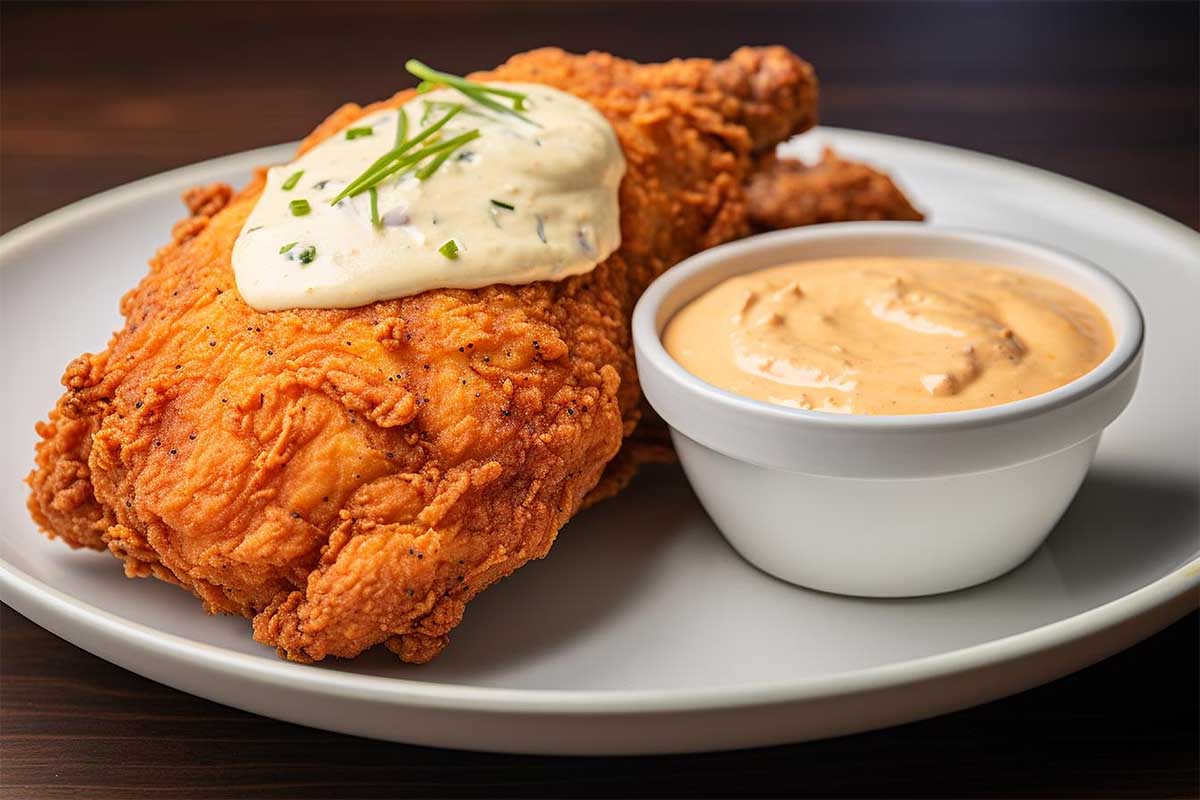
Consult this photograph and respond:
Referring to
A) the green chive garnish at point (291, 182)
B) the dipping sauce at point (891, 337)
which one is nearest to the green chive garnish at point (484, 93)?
the green chive garnish at point (291, 182)

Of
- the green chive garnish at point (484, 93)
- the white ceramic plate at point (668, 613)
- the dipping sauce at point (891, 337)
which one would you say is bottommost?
the white ceramic plate at point (668, 613)

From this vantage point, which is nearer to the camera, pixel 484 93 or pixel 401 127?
pixel 401 127

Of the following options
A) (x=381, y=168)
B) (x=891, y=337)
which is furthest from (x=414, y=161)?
(x=891, y=337)

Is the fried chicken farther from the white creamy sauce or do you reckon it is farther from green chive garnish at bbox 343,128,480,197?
green chive garnish at bbox 343,128,480,197

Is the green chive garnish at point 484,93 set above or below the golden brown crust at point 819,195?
above

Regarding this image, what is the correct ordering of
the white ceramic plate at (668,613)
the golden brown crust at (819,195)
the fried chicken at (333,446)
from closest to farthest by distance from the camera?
1. the white ceramic plate at (668,613)
2. the fried chicken at (333,446)
3. the golden brown crust at (819,195)

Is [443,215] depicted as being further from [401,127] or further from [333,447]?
[333,447]

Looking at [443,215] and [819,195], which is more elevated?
[443,215]

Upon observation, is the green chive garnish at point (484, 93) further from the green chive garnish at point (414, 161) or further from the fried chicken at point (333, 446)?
the fried chicken at point (333, 446)
